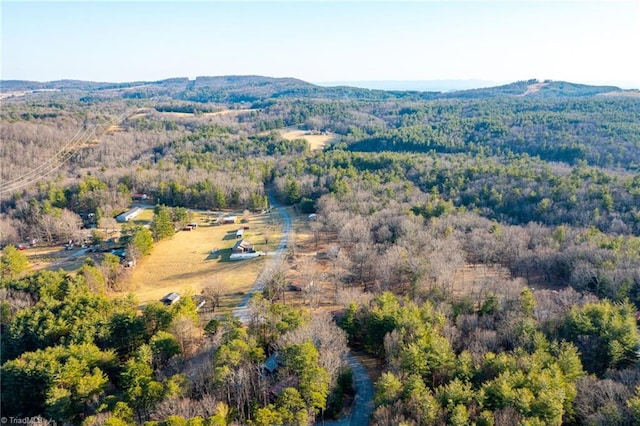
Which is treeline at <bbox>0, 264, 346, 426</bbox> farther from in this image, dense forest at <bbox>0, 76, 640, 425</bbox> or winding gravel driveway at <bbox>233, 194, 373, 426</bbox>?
winding gravel driveway at <bbox>233, 194, 373, 426</bbox>

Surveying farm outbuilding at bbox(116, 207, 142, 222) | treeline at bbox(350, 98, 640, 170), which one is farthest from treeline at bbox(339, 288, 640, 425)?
treeline at bbox(350, 98, 640, 170)

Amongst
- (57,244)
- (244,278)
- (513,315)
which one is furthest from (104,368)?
(57,244)

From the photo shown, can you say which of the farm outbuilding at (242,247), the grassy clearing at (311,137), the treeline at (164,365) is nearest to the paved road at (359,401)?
the treeline at (164,365)

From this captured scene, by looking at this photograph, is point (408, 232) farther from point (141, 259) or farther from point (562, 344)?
point (141, 259)

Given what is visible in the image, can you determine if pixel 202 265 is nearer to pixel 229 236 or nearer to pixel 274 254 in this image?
pixel 274 254

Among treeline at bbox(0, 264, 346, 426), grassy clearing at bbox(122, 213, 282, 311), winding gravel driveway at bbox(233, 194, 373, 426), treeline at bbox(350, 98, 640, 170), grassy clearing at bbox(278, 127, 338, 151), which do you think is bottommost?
grassy clearing at bbox(122, 213, 282, 311)
